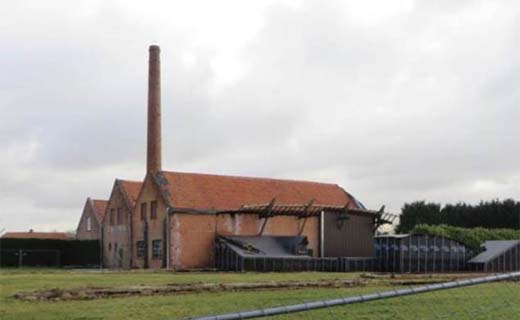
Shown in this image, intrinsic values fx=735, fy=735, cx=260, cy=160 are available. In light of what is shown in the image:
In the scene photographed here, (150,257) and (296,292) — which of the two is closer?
(296,292)

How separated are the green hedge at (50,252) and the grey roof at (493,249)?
28.1 metres

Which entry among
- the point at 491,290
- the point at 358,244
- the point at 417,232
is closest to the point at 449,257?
the point at 417,232

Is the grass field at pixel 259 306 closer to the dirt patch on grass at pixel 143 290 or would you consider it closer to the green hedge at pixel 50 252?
the dirt patch on grass at pixel 143 290

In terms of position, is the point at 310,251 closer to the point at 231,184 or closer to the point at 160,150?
the point at 231,184

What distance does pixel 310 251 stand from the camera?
153 feet

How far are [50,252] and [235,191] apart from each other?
53.5 feet

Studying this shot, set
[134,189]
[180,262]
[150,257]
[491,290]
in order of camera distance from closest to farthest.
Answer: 1. [491,290]
2. [180,262]
3. [150,257]
4. [134,189]

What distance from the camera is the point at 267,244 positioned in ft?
147

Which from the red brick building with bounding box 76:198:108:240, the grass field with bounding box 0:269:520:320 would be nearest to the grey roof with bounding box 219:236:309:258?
the red brick building with bounding box 76:198:108:240

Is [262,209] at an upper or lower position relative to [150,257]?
upper

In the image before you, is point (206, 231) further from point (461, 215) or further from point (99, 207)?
point (461, 215)

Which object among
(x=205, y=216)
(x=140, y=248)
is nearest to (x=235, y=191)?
(x=205, y=216)

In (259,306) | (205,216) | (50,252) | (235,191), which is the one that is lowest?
(50,252)

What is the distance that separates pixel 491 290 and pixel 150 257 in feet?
105
